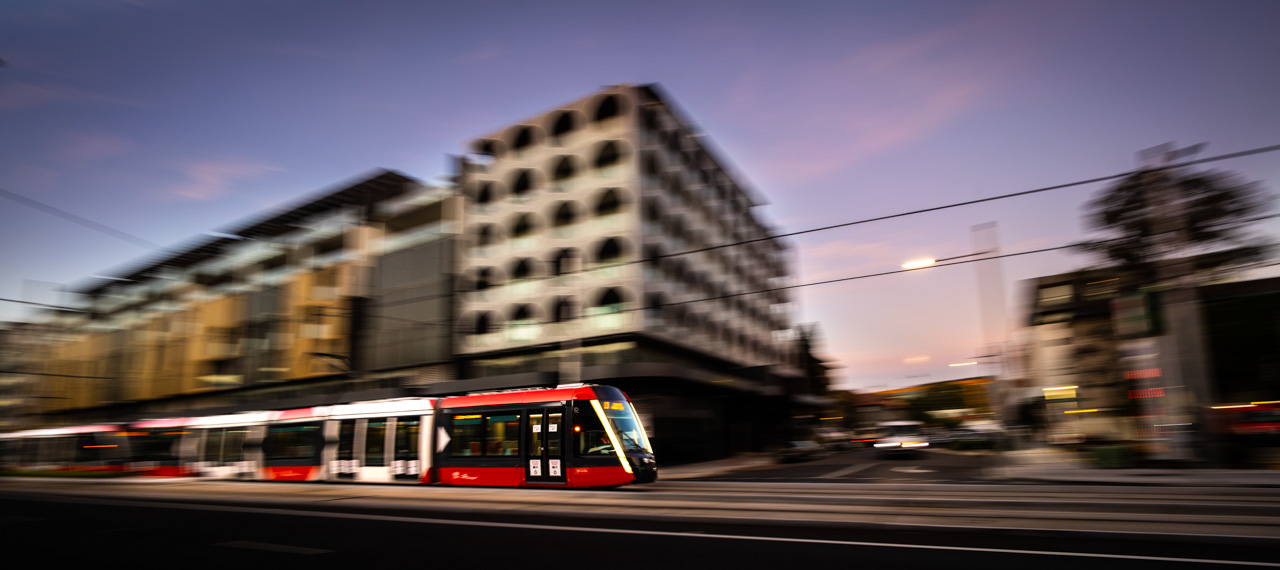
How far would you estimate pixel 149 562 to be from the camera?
7188mm

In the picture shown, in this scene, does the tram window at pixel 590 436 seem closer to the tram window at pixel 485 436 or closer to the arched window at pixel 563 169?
the tram window at pixel 485 436

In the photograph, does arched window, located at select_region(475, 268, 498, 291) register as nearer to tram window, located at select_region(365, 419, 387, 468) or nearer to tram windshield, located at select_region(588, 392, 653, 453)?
tram window, located at select_region(365, 419, 387, 468)

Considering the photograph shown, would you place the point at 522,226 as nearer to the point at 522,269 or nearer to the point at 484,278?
the point at 522,269

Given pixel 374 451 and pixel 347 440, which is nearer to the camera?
pixel 374 451

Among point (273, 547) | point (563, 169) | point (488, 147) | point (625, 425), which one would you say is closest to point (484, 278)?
point (563, 169)

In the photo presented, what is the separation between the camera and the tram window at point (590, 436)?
635 inches

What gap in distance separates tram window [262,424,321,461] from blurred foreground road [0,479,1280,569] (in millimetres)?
7997

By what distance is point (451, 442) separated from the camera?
18578mm

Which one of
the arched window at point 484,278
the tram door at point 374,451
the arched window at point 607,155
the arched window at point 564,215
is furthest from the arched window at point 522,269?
the tram door at point 374,451

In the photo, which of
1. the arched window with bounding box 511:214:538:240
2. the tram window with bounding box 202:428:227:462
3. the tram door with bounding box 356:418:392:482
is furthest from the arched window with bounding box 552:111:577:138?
the tram window with bounding box 202:428:227:462

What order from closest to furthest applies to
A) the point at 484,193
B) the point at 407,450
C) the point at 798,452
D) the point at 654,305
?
the point at 407,450 < the point at 654,305 < the point at 484,193 < the point at 798,452

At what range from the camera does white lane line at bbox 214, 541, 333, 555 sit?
762 cm

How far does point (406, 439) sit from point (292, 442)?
5.82 meters

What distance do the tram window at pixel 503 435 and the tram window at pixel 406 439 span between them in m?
2.68
